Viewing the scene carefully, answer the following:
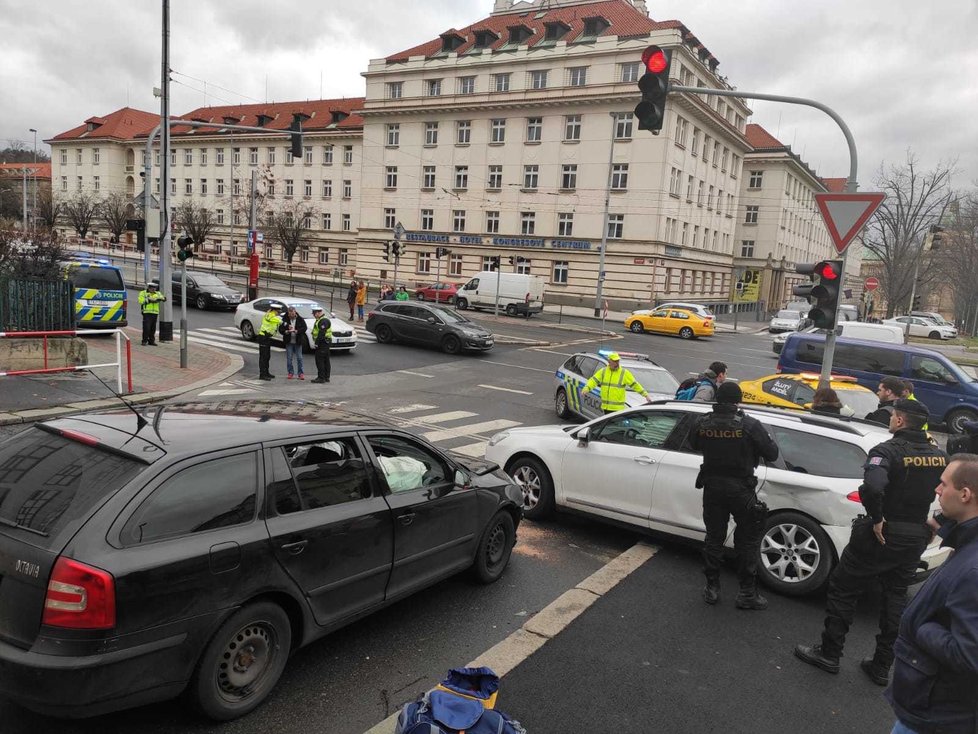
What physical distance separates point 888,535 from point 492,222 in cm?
4951

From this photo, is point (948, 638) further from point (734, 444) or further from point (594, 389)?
point (594, 389)

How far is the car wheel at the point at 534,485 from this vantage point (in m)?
7.14

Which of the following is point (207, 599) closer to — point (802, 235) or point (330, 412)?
point (330, 412)

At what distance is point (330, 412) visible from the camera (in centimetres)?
495

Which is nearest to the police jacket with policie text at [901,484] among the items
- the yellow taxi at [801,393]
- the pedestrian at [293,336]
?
the yellow taxi at [801,393]

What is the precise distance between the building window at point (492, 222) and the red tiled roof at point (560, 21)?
1262 cm

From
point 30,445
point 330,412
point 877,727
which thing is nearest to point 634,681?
point 877,727

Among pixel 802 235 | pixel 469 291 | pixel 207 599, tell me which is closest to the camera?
pixel 207 599

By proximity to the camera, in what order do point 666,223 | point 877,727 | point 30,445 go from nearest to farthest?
1. point 30,445
2. point 877,727
3. point 666,223

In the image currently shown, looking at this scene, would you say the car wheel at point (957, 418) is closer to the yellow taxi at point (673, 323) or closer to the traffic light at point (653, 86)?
the traffic light at point (653, 86)

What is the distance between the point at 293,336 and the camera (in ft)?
51.9

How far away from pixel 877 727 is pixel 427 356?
1787 centimetres

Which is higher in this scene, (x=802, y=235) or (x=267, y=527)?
(x=802, y=235)

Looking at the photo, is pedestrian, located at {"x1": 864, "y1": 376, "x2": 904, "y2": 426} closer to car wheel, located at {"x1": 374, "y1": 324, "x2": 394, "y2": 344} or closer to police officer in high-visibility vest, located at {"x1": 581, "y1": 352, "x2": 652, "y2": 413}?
police officer in high-visibility vest, located at {"x1": 581, "y1": 352, "x2": 652, "y2": 413}
